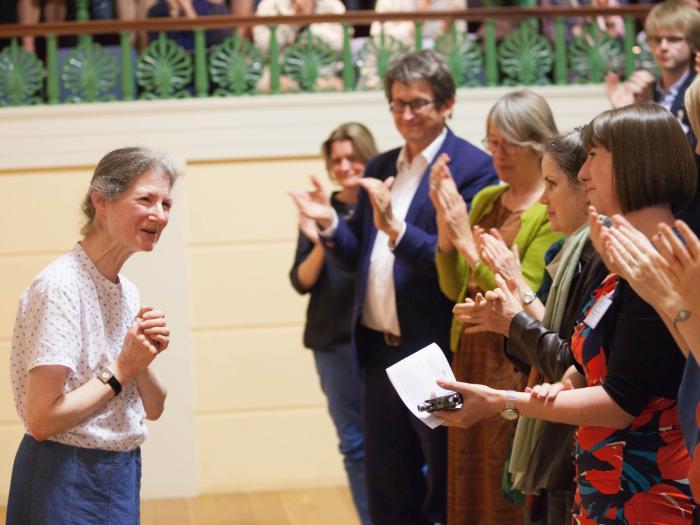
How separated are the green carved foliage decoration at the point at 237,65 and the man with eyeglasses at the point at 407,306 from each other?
1.70 m

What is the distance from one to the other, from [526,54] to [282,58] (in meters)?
1.15

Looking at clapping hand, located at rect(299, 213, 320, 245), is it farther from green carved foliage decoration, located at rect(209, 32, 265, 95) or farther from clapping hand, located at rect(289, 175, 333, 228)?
green carved foliage decoration, located at rect(209, 32, 265, 95)

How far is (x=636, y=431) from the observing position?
2027 mm

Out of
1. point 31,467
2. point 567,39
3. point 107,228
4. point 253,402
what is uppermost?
point 567,39

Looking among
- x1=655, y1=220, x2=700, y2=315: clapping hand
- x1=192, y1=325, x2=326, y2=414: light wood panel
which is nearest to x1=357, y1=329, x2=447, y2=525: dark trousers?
x1=655, y1=220, x2=700, y2=315: clapping hand

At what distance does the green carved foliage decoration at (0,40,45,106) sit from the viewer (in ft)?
16.0

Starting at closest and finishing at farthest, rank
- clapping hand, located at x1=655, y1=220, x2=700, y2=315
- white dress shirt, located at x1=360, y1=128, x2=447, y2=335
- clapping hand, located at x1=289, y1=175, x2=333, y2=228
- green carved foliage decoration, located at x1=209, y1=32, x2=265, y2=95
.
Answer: clapping hand, located at x1=655, y1=220, x2=700, y2=315 < white dress shirt, located at x1=360, y1=128, x2=447, y2=335 < clapping hand, located at x1=289, y1=175, x2=333, y2=228 < green carved foliage decoration, located at x1=209, y1=32, x2=265, y2=95

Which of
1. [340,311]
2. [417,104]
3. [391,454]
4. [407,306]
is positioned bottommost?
[391,454]

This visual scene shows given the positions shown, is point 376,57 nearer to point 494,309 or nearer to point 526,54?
point 526,54

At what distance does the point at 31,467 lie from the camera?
2195 mm

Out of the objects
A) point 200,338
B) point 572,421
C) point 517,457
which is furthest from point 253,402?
point 572,421

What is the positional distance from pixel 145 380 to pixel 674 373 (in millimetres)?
1130

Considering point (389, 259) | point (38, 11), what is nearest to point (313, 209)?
point (389, 259)

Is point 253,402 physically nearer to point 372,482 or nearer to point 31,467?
point 372,482
